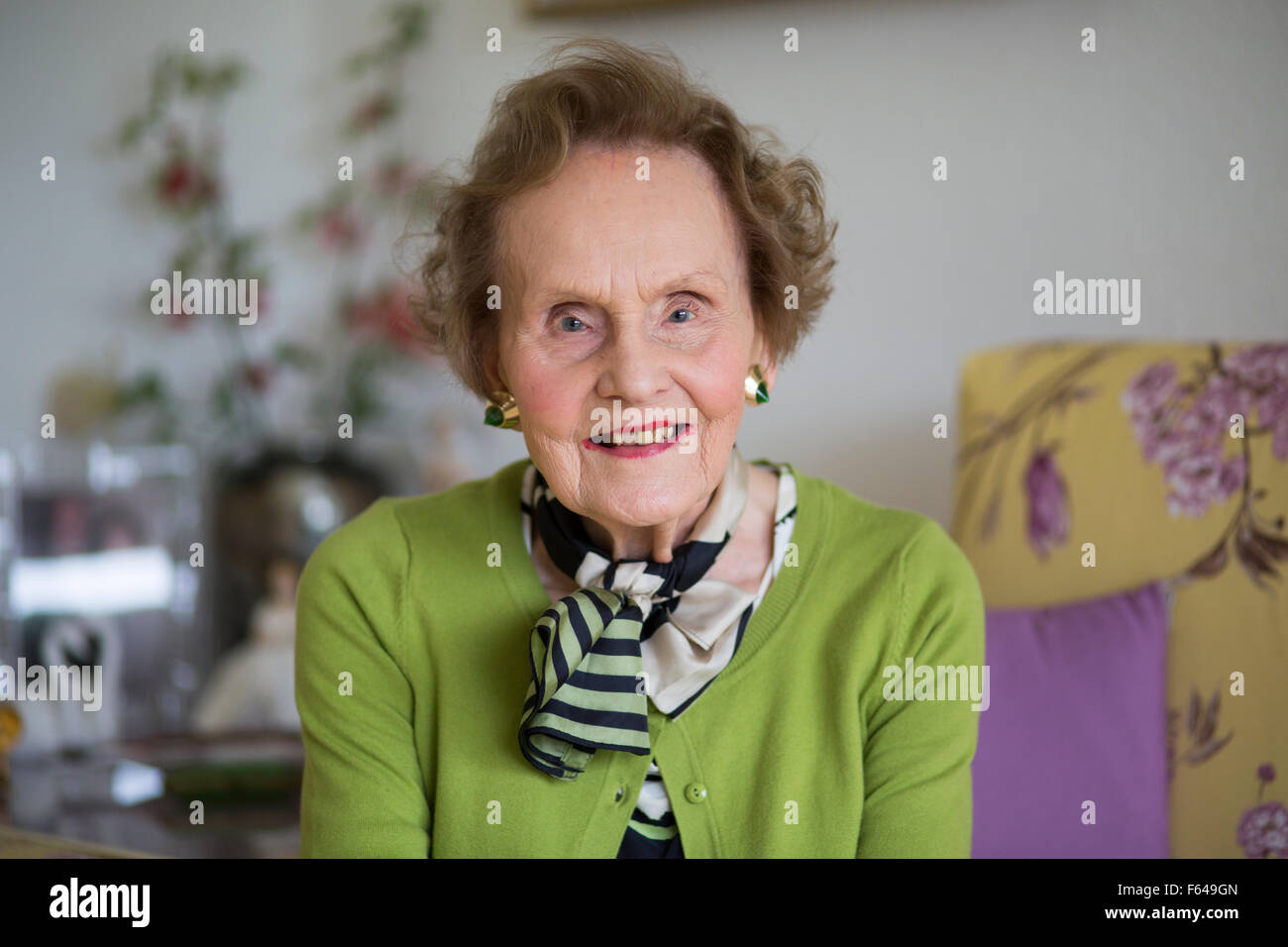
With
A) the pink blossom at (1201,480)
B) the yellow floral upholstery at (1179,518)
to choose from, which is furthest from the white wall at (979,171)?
the pink blossom at (1201,480)

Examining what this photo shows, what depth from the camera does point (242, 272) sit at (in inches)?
100

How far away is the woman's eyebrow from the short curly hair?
0.09 m

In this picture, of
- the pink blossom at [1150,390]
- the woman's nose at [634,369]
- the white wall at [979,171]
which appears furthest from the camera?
the white wall at [979,171]

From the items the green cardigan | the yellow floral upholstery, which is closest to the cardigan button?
the green cardigan

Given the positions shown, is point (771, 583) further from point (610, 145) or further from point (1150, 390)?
point (1150, 390)

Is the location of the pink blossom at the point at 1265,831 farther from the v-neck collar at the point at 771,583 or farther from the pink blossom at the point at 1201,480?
the v-neck collar at the point at 771,583

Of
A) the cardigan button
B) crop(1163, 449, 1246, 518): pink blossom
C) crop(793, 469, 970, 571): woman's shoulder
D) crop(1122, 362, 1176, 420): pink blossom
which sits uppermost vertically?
crop(1122, 362, 1176, 420): pink blossom

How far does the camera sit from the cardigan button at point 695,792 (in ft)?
3.34

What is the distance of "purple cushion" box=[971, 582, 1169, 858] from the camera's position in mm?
1166

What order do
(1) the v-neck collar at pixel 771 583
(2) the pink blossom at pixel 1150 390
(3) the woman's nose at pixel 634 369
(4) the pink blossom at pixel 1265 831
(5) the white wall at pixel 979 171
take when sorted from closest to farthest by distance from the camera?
(3) the woman's nose at pixel 634 369 < (1) the v-neck collar at pixel 771 583 < (4) the pink blossom at pixel 1265 831 < (2) the pink blossom at pixel 1150 390 < (5) the white wall at pixel 979 171

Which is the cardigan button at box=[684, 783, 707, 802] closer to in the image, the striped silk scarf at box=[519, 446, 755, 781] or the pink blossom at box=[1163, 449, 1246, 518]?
the striped silk scarf at box=[519, 446, 755, 781]

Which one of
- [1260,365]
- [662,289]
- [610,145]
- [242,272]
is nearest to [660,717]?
[662,289]

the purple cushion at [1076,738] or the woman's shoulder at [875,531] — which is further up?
the woman's shoulder at [875,531]

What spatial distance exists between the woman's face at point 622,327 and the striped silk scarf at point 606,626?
3.0 inches
